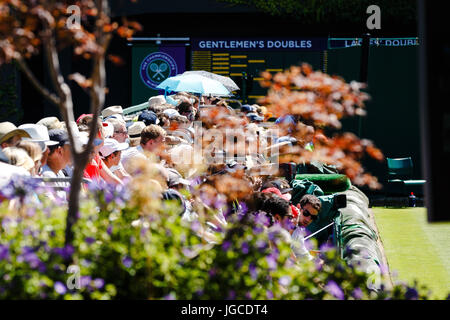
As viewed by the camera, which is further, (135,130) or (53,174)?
(135,130)

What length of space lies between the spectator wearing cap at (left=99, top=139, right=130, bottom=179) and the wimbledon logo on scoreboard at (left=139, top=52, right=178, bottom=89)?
1689cm

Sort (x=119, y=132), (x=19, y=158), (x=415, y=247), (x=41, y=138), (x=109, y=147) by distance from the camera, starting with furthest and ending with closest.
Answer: (x=415, y=247) → (x=119, y=132) → (x=109, y=147) → (x=41, y=138) → (x=19, y=158)

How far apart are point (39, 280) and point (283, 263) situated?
1.36 m

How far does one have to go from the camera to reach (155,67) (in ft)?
83.4

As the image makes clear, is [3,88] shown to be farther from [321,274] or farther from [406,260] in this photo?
[321,274]

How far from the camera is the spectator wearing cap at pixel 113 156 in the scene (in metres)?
8.48

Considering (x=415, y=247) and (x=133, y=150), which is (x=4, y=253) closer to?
(x=133, y=150)

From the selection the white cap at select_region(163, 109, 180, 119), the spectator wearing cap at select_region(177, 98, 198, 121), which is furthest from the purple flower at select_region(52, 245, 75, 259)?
the spectator wearing cap at select_region(177, 98, 198, 121)

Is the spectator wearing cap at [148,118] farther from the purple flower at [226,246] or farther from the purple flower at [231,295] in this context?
the purple flower at [231,295]

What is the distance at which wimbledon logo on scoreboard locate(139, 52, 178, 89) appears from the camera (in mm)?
25406

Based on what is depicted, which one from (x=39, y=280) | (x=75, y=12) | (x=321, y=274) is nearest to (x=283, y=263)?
(x=321, y=274)

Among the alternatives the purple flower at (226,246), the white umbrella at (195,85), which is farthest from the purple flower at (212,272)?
the white umbrella at (195,85)

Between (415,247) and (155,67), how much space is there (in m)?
14.4

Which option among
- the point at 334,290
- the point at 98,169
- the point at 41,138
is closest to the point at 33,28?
the point at 334,290
